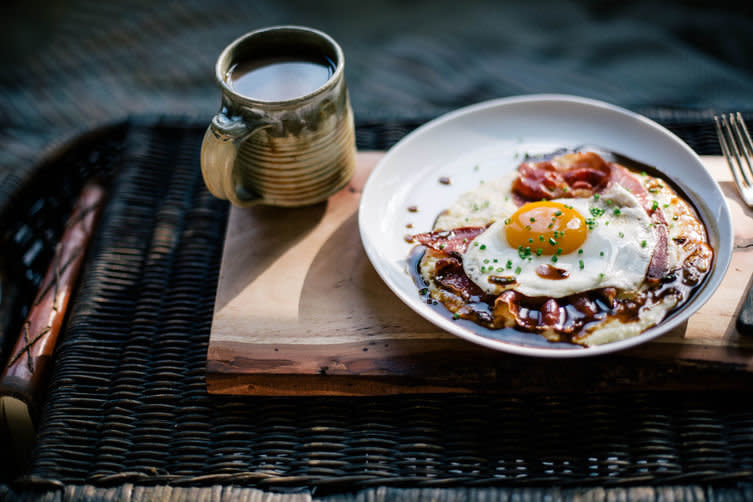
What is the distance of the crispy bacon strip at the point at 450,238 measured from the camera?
1.78 m

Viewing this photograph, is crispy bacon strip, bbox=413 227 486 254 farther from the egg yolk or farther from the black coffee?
the black coffee

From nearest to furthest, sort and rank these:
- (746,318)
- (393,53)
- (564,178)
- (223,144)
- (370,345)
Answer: (746,318) < (370,345) < (223,144) < (564,178) < (393,53)

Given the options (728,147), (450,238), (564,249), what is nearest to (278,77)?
(450,238)

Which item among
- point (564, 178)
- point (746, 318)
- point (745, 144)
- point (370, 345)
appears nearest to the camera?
point (746, 318)

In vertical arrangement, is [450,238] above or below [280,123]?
below

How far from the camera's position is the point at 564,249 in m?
1.71

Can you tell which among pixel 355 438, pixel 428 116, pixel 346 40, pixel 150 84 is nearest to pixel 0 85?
pixel 150 84

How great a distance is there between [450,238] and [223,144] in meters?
0.69

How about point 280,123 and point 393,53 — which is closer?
point 280,123

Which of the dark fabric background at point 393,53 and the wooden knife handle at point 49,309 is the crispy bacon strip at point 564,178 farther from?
the wooden knife handle at point 49,309

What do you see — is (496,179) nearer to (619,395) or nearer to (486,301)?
(486,301)

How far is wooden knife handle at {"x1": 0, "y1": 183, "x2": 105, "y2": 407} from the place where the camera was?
1813 mm

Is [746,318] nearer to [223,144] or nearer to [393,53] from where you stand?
[223,144]

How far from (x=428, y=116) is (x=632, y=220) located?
95 centimetres
